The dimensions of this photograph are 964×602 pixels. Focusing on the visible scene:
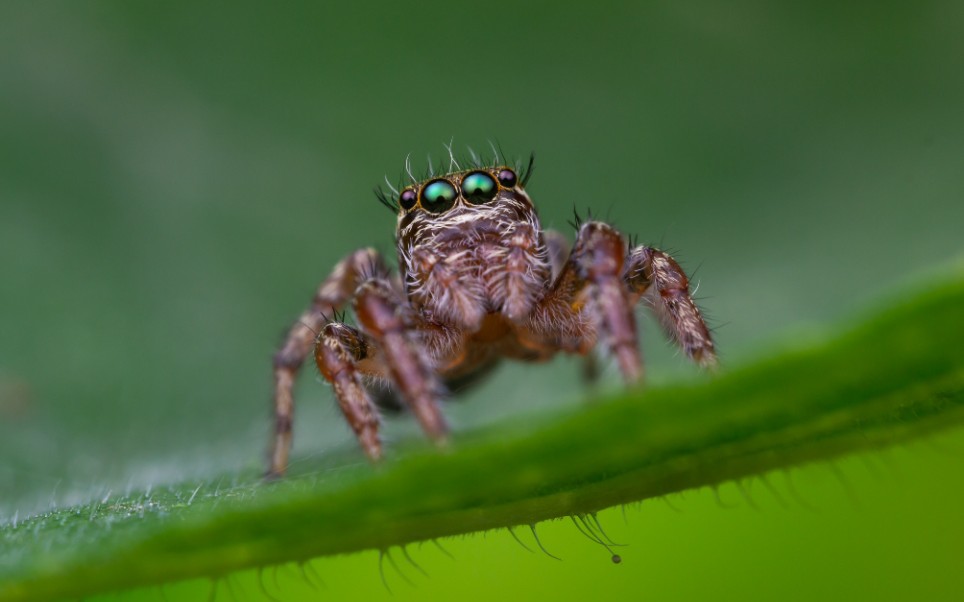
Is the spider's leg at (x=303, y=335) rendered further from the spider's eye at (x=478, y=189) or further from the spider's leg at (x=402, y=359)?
the spider's leg at (x=402, y=359)

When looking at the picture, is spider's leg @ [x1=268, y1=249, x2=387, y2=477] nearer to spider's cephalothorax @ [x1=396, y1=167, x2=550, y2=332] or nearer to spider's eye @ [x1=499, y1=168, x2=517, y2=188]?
spider's cephalothorax @ [x1=396, y1=167, x2=550, y2=332]

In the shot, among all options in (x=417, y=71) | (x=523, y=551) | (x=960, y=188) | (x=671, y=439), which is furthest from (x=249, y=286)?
(x=671, y=439)

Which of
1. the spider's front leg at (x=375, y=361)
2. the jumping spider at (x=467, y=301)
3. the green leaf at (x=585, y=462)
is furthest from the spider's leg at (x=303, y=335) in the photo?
the green leaf at (x=585, y=462)

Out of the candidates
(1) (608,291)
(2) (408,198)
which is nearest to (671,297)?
(1) (608,291)

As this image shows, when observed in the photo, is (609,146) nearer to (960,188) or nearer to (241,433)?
(960,188)

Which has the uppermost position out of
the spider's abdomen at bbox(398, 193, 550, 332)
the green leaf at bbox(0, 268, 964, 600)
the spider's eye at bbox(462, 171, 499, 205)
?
the spider's eye at bbox(462, 171, 499, 205)

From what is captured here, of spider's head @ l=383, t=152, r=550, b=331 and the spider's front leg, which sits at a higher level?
spider's head @ l=383, t=152, r=550, b=331

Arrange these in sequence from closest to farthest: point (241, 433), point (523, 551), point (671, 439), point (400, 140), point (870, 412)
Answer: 1. point (671, 439)
2. point (870, 412)
3. point (523, 551)
4. point (241, 433)
5. point (400, 140)

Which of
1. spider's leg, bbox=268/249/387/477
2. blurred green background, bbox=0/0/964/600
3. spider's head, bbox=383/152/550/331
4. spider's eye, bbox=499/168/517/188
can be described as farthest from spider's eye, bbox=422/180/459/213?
blurred green background, bbox=0/0/964/600
